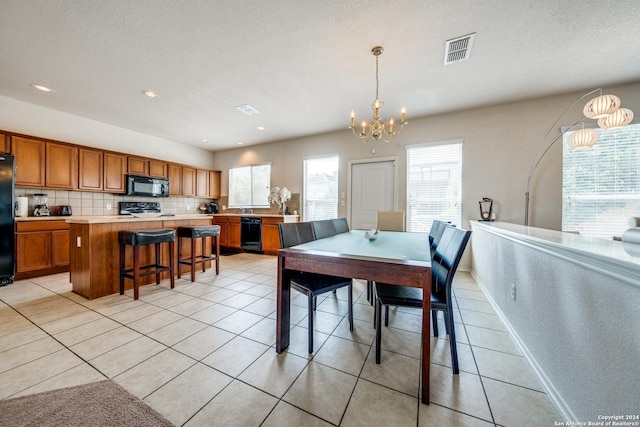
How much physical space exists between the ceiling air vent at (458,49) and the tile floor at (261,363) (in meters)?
2.72

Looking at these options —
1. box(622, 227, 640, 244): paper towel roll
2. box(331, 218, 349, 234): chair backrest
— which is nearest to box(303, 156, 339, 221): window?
box(331, 218, 349, 234): chair backrest

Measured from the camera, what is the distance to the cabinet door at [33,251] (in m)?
3.23

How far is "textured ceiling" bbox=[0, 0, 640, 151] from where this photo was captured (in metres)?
1.91

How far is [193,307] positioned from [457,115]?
4.81m

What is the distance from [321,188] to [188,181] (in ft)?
11.4

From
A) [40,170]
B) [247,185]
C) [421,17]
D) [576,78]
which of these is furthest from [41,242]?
[576,78]

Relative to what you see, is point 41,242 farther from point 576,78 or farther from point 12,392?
point 576,78

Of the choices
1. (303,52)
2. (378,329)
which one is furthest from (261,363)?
(303,52)

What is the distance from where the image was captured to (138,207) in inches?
194

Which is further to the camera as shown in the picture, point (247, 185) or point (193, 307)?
point (247, 185)

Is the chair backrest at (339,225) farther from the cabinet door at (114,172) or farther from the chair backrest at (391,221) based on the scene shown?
the cabinet door at (114,172)

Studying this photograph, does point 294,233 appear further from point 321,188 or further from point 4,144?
point 4,144

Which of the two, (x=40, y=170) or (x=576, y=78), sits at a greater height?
(x=576, y=78)

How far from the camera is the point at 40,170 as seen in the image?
3521 mm
